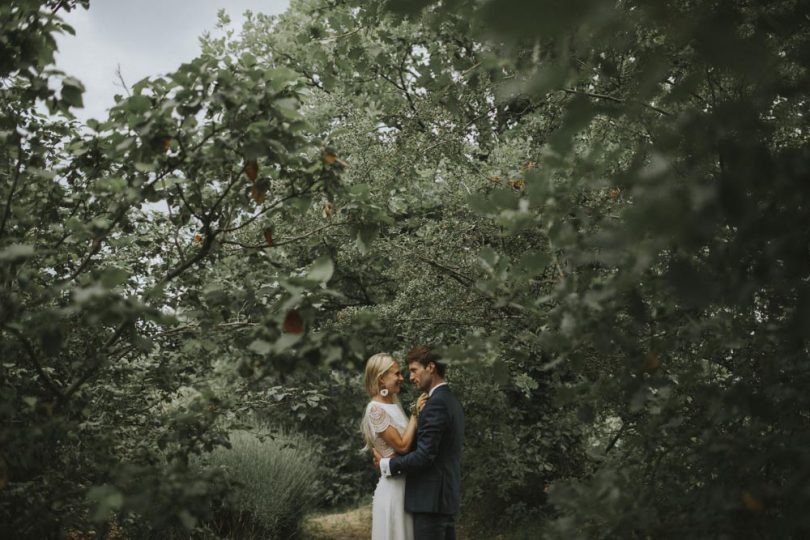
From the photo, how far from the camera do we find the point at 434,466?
426cm

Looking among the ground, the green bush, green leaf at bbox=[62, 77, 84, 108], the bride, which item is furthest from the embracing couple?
the ground

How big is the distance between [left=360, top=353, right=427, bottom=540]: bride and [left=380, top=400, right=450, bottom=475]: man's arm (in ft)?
0.53

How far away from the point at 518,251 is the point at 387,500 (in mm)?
2410

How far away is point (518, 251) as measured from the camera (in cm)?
570

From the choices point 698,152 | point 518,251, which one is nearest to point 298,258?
point 518,251

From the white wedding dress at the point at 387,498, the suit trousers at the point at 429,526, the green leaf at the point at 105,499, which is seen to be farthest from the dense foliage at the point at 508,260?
the suit trousers at the point at 429,526

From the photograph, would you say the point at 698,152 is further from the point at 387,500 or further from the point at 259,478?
the point at 259,478

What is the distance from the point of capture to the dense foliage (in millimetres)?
1290

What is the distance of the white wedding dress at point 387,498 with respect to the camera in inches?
170

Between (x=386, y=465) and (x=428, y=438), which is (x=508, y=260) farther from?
(x=386, y=465)

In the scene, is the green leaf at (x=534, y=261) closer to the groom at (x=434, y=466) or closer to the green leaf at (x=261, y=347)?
the green leaf at (x=261, y=347)

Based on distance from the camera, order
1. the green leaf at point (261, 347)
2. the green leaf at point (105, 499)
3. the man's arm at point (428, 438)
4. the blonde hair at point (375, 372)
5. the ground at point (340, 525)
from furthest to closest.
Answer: the ground at point (340, 525) < the blonde hair at point (375, 372) < the man's arm at point (428, 438) < the green leaf at point (261, 347) < the green leaf at point (105, 499)

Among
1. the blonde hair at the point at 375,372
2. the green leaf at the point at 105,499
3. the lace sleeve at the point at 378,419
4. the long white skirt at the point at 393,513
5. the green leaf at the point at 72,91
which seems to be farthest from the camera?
the blonde hair at the point at 375,372

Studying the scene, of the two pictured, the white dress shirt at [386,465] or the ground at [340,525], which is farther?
the ground at [340,525]
